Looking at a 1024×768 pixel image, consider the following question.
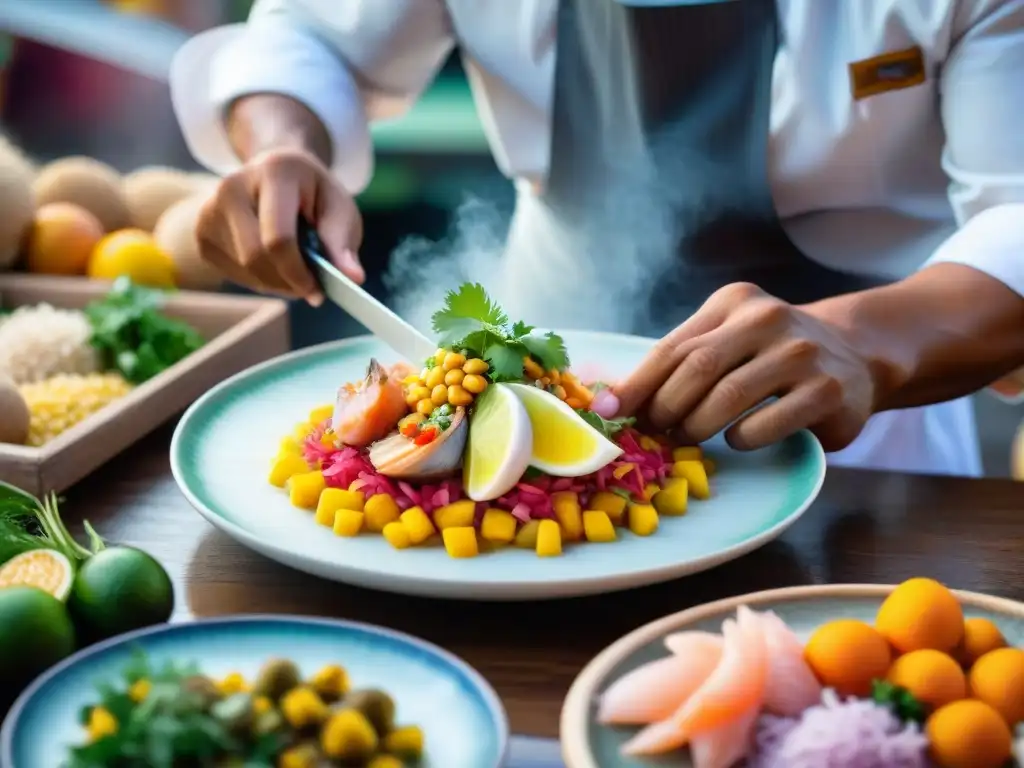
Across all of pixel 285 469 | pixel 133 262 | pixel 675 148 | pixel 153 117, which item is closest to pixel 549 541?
pixel 285 469

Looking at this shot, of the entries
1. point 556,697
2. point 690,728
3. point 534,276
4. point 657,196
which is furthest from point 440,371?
point 534,276

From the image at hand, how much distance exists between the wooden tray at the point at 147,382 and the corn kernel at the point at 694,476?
30.2 inches

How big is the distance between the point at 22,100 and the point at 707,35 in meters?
2.98

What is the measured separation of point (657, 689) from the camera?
0.89 meters

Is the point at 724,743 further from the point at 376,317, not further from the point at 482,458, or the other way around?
the point at 376,317


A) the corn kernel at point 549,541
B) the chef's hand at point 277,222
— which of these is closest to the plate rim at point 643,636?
the corn kernel at point 549,541

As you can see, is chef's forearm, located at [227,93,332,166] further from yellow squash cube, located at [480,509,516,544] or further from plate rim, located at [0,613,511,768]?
plate rim, located at [0,613,511,768]

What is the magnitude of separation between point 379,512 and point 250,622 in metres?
0.29

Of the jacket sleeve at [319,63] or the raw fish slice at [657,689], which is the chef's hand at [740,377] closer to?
the raw fish slice at [657,689]

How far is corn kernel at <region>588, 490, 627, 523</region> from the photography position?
1.30m

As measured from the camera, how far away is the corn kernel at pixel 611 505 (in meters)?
1.30

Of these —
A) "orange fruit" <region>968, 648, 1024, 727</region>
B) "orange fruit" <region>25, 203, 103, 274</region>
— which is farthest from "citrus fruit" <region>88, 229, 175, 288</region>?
"orange fruit" <region>968, 648, 1024, 727</region>

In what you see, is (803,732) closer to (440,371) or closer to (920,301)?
(440,371)

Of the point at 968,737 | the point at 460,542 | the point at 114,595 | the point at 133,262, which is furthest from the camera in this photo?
the point at 133,262
